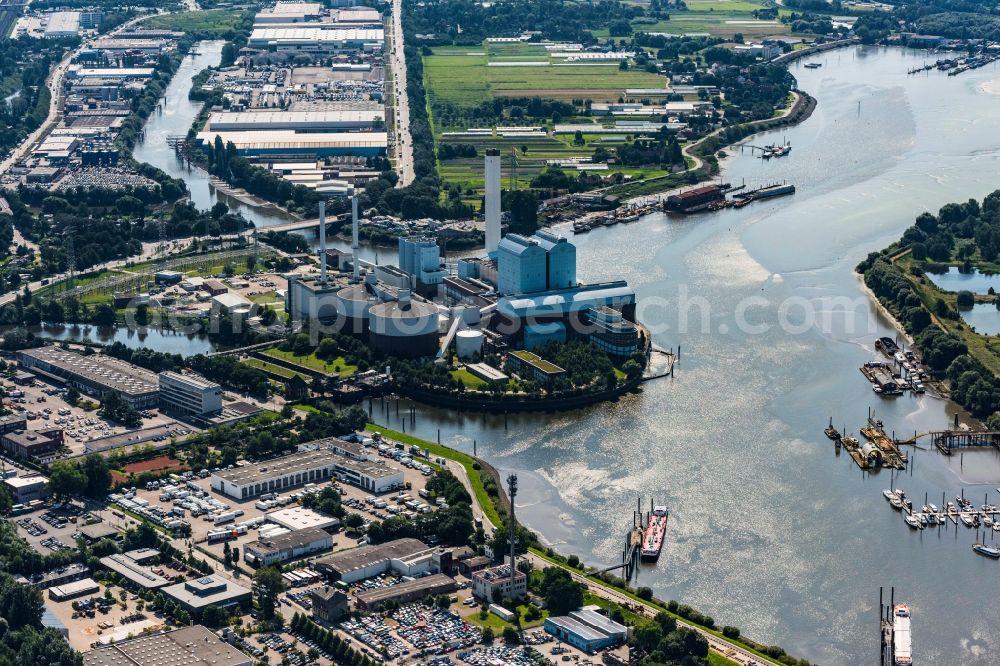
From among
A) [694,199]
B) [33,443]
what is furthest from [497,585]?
[694,199]

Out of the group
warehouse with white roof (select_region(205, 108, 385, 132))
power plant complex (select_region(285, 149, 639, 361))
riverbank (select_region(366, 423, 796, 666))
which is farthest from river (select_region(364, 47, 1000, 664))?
warehouse with white roof (select_region(205, 108, 385, 132))

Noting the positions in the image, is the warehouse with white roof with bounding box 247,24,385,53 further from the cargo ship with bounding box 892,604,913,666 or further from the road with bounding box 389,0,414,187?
the cargo ship with bounding box 892,604,913,666

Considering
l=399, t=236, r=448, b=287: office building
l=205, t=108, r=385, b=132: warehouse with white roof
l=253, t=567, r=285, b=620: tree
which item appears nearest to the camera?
l=253, t=567, r=285, b=620: tree

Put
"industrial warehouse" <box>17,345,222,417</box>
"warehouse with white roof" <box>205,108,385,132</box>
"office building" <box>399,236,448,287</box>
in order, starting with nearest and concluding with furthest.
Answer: "industrial warehouse" <box>17,345,222,417</box> < "office building" <box>399,236,448,287</box> < "warehouse with white roof" <box>205,108,385,132</box>

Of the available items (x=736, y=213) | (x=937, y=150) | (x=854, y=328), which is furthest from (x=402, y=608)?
(x=937, y=150)

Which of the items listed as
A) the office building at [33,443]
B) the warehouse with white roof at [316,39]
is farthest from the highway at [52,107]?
the office building at [33,443]

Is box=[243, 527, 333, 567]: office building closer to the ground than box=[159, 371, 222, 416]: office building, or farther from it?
closer to the ground

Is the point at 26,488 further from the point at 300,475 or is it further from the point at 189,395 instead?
the point at 189,395
